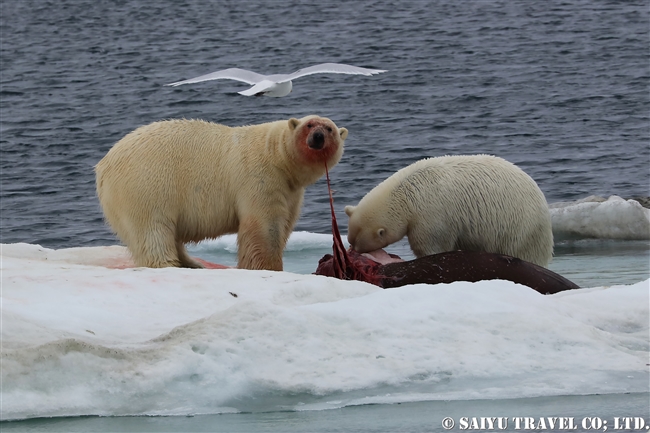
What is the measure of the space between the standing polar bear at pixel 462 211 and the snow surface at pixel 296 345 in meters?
2.36

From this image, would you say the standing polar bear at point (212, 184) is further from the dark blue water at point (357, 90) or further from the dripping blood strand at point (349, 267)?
the dark blue water at point (357, 90)

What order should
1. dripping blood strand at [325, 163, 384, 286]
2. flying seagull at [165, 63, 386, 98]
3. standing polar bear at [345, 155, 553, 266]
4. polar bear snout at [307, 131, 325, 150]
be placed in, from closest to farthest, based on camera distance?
dripping blood strand at [325, 163, 384, 286]
polar bear snout at [307, 131, 325, 150]
standing polar bear at [345, 155, 553, 266]
flying seagull at [165, 63, 386, 98]

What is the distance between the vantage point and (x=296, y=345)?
214 inches

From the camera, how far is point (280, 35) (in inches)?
1689

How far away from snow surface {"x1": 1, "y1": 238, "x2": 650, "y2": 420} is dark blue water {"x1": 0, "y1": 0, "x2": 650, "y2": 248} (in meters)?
8.20

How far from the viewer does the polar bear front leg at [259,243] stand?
835cm

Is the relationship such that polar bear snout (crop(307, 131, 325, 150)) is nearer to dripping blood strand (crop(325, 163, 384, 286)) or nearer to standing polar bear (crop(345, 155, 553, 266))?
dripping blood strand (crop(325, 163, 384, 286))

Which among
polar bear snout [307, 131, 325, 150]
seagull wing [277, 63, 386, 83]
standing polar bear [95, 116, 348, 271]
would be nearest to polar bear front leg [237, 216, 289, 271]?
standing polar bear [95, 116, 348, 271]

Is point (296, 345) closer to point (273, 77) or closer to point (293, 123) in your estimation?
point (293, 123)

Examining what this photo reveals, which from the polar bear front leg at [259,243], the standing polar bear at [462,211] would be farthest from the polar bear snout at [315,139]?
the standing polar bear at [462,211]

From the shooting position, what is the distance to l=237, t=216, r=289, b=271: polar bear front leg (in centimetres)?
835

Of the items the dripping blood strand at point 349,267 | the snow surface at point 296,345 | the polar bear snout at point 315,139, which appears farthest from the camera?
the polar bear snout at point 315,139

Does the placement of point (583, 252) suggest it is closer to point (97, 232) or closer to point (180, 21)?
point (97, 232)

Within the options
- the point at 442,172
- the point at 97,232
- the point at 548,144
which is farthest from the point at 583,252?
the point at 548,144
